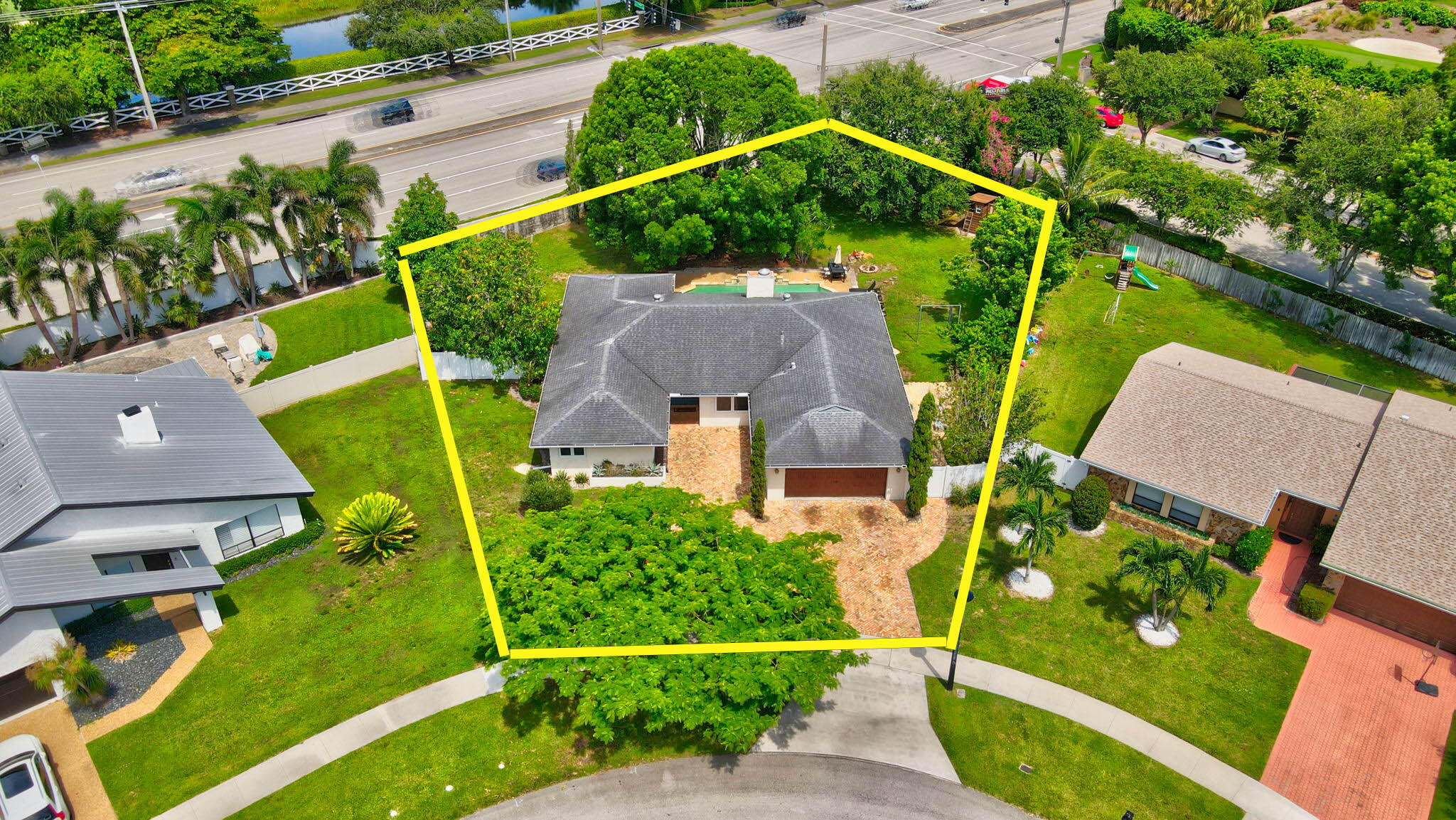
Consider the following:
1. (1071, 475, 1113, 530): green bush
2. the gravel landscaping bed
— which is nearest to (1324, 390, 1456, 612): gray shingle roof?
(1071, 475, 1113, 530): green bush

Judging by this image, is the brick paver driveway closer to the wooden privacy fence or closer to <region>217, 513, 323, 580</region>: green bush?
the wooden privacy fence

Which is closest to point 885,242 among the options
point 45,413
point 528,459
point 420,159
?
point 528,459

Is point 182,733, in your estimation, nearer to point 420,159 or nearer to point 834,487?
point 834,487

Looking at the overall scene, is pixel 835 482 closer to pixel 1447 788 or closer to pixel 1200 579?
pixel 1200 579

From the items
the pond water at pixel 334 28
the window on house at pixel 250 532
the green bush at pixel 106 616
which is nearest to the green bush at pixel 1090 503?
the window on house at pixel 250 532

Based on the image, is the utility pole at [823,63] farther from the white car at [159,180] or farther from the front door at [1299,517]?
the white car at [159,180]
